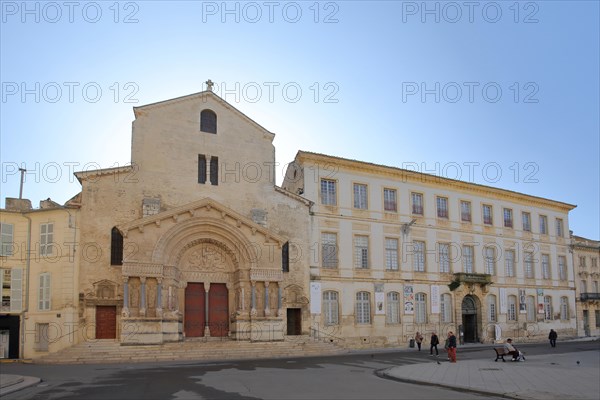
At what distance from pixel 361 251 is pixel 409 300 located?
4.71 m

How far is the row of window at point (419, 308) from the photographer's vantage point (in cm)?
3425

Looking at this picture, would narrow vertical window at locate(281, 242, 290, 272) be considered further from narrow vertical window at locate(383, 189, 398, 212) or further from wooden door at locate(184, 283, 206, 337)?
narrow vertical window at locate(383, 189, 398, 212)

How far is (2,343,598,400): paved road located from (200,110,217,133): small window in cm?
1412

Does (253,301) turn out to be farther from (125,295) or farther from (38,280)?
(38,280)

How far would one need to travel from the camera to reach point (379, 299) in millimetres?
36000

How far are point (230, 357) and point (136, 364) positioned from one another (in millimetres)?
4879

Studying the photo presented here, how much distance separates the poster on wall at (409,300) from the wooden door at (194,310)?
44.3ft

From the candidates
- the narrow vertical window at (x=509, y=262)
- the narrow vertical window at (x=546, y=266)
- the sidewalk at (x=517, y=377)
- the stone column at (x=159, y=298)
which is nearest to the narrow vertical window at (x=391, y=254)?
the narrow vertical window at (x=509, y=262)

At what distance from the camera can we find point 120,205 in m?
29.4

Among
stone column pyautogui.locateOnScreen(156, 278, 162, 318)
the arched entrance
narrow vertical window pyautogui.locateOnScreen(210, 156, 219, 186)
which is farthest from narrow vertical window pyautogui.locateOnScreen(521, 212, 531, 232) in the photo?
stone column pyautogui.locateOnScreen(156, 278, 162, 318)

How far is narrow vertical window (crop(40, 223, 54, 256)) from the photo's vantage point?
1110 inches

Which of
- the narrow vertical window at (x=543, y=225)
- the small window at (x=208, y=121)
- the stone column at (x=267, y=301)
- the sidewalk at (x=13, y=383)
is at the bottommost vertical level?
the sidewalk at (x=13, y=383)

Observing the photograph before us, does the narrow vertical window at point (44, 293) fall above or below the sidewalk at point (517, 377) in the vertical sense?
above

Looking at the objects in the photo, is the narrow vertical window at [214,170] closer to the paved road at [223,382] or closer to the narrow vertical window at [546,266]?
the paved road at [223,382]
